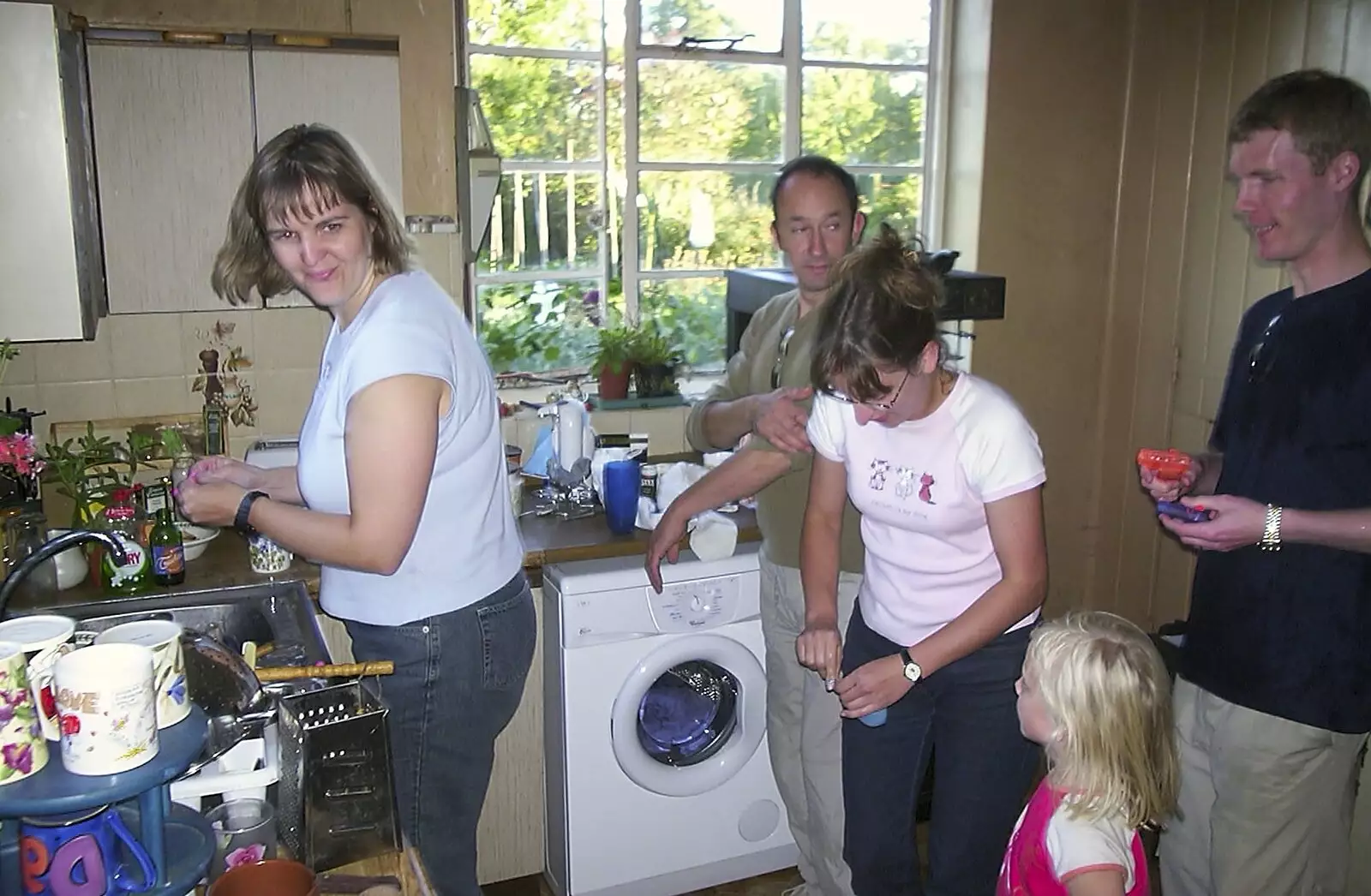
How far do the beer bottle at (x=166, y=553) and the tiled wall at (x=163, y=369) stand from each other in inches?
22.0

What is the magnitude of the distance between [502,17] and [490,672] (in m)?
2.15

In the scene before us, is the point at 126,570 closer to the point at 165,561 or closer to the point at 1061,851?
the point at 165,561

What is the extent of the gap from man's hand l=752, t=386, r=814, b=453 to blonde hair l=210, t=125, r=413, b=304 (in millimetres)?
704

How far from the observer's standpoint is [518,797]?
2.65 metres

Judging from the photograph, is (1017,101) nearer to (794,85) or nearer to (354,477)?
(794,85)

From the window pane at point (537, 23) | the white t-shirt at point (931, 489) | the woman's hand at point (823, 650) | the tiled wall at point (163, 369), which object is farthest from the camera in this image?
the window pane at point (537, 23)

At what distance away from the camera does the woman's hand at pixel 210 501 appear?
1491 millimetres

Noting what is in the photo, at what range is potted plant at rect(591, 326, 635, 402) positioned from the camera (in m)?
3.14

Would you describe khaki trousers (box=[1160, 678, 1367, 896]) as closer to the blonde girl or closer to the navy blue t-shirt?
the navy blue t-shirt

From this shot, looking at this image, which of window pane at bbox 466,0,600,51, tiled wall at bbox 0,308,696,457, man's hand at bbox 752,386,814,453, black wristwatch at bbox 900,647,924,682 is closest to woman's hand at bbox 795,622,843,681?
black wristwatch at bbox 900,647,924,682

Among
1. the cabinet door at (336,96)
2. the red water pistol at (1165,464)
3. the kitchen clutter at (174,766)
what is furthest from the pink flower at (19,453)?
the red water pistol at (1165,464)

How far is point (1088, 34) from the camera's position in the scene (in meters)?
3.38

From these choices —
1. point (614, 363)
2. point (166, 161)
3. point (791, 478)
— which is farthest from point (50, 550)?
point (614, 363)

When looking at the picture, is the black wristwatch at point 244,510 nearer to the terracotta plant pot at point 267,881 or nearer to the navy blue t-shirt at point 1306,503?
the terracotta plant pot at point 267,881
